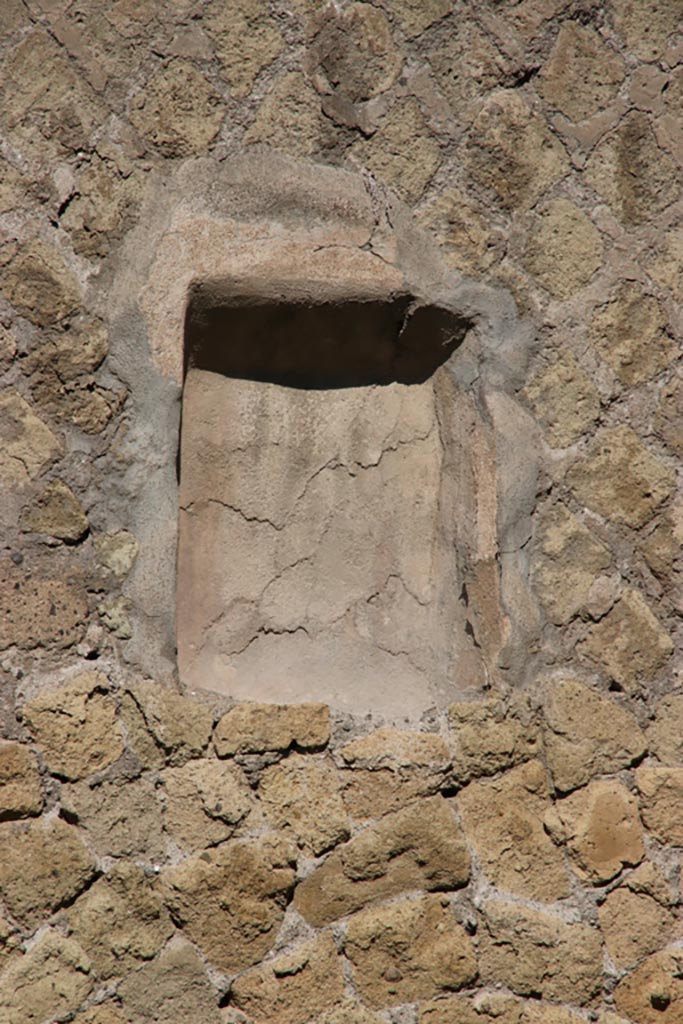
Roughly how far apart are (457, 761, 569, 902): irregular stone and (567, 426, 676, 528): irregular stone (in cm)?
55

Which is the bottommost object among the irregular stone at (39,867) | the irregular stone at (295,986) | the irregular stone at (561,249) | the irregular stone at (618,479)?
the irregular stone at (295,986)

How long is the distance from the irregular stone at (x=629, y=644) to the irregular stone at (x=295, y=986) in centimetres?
77

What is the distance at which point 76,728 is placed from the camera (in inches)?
99.6

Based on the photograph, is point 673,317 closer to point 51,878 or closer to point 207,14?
point 207,14

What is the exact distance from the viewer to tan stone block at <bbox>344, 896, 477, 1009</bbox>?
8.62 ft

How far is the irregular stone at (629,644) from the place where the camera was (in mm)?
2789

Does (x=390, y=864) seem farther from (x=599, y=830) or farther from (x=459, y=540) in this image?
(x=459, y=540)

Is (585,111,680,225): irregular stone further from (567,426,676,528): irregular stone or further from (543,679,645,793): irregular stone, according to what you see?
(543,679,645,793): irregular stone

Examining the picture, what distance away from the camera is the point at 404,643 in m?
2.85

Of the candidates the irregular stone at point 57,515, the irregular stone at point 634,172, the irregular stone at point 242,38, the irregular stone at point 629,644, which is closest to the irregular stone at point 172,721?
the irregular stone at point 57,515

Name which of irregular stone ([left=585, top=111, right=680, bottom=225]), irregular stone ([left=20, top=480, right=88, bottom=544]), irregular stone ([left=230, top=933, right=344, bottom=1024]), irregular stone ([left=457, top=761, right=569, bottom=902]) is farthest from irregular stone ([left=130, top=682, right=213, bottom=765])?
irregular stone ([left=585, top=111, right=680, bottom=225])

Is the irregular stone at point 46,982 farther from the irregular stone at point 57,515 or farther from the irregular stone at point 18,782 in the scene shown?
the irregular stone at point 57,515

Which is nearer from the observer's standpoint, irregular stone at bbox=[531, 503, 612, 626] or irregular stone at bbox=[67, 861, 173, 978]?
irregular stone at bbox=[67, 861, 173, 978]

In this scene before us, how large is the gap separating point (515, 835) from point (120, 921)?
772 millimetres
